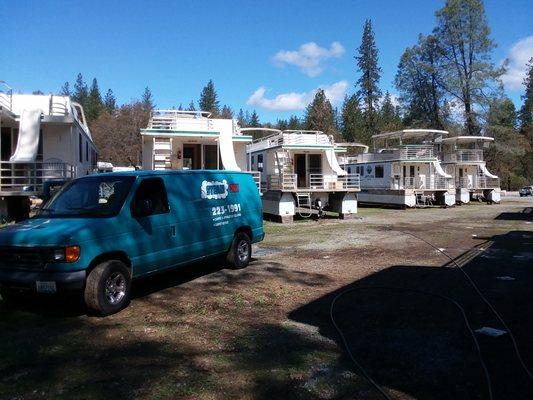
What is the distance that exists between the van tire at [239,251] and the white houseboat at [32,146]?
9.34m

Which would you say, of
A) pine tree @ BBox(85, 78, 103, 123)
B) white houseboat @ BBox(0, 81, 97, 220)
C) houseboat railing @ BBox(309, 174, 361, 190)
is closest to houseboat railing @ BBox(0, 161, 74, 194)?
white houseboat @ BBox(0, 81, 97, 220)

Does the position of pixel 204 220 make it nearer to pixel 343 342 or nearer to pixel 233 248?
pixel 233 248

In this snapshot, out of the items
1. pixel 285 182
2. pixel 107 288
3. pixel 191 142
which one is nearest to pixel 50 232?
pixel 107 288

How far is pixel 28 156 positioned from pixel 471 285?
1485 cm

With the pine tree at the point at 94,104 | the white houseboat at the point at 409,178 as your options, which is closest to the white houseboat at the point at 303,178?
the white houseboat at the point at 409,178

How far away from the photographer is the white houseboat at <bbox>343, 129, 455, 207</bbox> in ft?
109

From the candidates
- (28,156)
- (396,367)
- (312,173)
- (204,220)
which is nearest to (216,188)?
(204,220)

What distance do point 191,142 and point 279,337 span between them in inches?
665

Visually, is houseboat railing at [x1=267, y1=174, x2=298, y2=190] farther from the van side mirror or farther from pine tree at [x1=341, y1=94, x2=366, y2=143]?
pine tree at [x1=341, y1=94, x2=366, y2=143]

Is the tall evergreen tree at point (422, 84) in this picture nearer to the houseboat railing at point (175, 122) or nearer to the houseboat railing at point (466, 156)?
the houseboat railing at point (466, 156)

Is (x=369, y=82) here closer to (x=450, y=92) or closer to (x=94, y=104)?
(x=450, y=92)

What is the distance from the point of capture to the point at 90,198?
7.37 metres

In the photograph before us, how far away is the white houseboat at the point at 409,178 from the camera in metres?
33.1

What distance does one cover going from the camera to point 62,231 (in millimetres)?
6238
